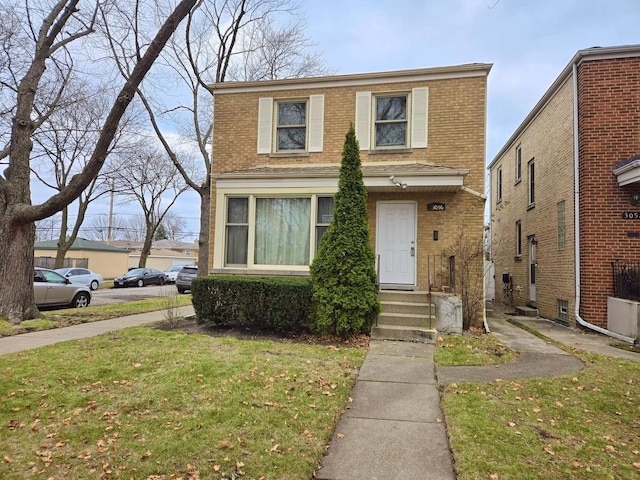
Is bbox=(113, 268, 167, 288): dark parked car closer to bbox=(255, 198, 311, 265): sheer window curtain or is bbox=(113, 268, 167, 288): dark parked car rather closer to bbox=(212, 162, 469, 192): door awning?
bbox=(212, 162, 469, 192): door awning

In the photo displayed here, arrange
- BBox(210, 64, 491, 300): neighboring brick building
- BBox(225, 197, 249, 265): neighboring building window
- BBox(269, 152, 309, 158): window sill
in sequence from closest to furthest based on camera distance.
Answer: BBox(210, 64, 491, 300): neighboring brick building → BBox(225, 197, 249, 265): neighboring building window → BBox(269, 152, 309, 158): window sill

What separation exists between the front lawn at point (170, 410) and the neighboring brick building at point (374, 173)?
358 centimetres

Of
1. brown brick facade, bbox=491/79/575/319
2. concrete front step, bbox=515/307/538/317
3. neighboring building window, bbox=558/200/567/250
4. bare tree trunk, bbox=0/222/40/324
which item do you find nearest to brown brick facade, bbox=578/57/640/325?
brown brick facade, bbox=491/79/575/319

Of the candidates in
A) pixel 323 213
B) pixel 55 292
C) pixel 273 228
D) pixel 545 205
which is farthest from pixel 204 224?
pixel 545 205

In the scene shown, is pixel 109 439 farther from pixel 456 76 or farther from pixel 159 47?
pixel 456 76

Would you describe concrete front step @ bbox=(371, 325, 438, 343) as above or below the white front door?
below

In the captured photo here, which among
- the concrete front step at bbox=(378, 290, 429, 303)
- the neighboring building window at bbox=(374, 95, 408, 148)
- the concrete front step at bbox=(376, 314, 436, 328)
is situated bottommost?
the concrete front step at bbox=(376, 314, 436, 328)

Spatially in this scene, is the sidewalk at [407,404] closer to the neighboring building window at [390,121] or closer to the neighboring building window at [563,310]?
the neighboring building window at [563,310]

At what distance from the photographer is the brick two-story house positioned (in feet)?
30.4

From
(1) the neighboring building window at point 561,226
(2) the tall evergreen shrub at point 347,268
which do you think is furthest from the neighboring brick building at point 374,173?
(1) the neighboring building window at point 561,226

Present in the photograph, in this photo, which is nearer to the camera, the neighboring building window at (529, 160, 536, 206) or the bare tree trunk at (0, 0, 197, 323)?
the bare tree trunk at (0, 0, 197, 323)

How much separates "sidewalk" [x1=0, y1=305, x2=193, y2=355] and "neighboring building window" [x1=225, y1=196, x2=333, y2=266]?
2698mm

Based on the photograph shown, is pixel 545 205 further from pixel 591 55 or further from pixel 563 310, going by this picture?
pixel 591 55

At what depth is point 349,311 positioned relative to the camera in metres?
7.38
